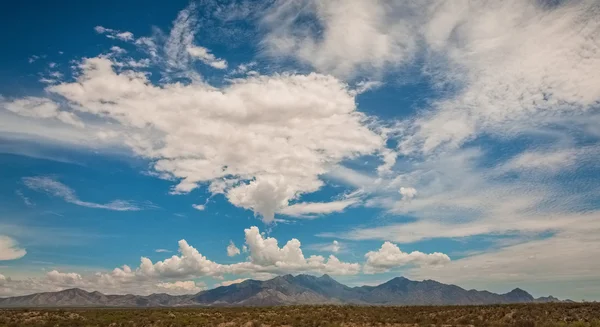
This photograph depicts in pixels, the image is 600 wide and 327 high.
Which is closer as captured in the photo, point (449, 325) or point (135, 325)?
point (449, 325)

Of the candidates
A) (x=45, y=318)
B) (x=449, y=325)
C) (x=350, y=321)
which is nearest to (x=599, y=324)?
(x=449, y=325)

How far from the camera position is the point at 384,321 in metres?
55.8

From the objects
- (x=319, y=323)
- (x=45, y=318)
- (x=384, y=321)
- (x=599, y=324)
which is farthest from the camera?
(x=45, y=318)

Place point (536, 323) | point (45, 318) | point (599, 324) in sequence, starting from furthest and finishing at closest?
point (45, 318) < point (536, 323) < point (599, 324)

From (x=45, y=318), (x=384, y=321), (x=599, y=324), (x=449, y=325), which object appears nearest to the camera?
(x=599, y=324)

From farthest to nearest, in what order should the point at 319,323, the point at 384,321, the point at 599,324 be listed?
1. the point at 384,321
2. the point at 319,323
3. the point at 599,324

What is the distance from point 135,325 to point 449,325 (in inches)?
1577

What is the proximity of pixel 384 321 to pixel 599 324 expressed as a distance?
80.2ft

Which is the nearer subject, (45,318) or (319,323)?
(319,323)

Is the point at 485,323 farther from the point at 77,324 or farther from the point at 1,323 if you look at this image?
the point at 1,323

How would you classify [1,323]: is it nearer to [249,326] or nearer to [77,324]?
[77,324]

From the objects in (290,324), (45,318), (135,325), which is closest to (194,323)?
(135,325)

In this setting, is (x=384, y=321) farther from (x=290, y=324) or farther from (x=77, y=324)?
(x=77, y=324)

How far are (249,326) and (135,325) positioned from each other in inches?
606
